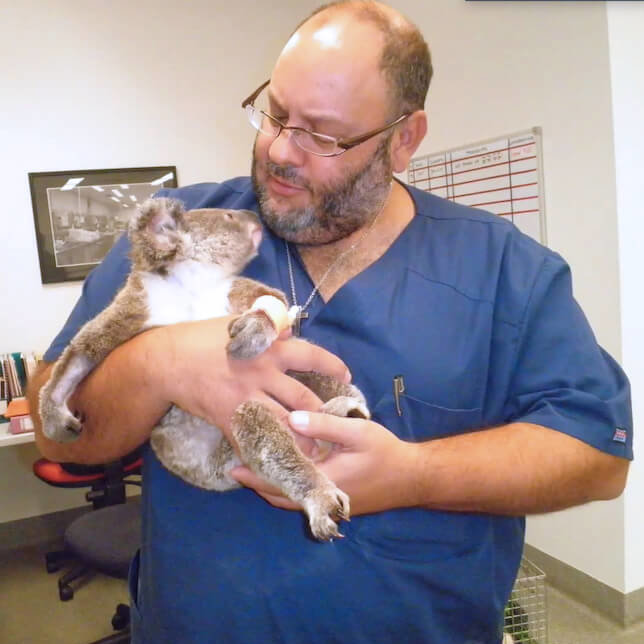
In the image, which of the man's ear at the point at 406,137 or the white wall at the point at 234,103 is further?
the white wall at the point at 234,103

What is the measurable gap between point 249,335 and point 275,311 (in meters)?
0.08

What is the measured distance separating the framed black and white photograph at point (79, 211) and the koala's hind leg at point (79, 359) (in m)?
3.17

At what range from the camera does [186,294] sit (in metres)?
1.26

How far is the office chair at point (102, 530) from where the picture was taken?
99.2 inches

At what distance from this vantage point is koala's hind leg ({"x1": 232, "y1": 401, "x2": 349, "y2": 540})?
36.5 inches

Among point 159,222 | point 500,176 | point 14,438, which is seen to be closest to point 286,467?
point 159,222

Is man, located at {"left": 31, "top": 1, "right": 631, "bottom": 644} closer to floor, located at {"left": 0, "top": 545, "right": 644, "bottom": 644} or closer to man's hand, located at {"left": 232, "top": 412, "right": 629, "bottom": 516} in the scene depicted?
man's hand, located at {"left": 232, "top": 412, "right": 629, "bottom": 516}

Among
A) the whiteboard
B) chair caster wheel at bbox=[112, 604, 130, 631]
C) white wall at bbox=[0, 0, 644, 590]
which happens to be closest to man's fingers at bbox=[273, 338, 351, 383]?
white wall at bbox=[0, 0, 644, 590]

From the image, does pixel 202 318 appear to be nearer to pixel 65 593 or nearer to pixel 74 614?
pixel 74 614

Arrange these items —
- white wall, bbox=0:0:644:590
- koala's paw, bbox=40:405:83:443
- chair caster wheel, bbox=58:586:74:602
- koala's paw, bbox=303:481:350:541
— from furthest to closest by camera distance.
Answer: chair caster wheel, bbox=58:586:74:602 → white wall, bbox=0:0:644:590 → koala's paw, bbox=40:405:83:443 → koala's paw, bbox=303:481:350:541

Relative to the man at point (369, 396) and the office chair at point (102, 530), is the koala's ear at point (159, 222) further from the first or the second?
the office chair at point (102, 530)

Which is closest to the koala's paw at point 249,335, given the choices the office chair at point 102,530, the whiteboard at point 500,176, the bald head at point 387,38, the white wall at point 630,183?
the bald head at point 387,38

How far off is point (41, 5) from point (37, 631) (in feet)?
13.3

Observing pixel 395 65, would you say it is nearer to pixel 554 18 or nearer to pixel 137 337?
pixel 137 337
